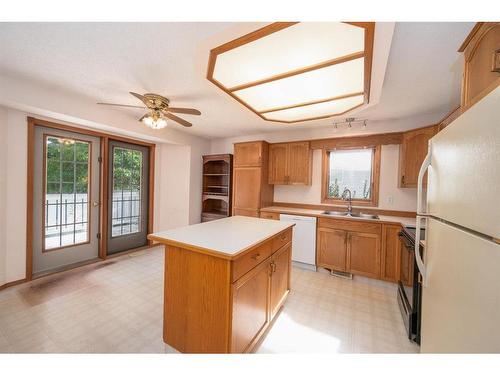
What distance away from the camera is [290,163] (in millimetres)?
3480

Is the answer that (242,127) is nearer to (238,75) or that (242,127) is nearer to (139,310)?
(238,75)

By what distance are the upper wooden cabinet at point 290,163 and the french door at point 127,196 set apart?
2.52 meters

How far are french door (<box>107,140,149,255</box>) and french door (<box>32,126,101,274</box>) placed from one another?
0.22m

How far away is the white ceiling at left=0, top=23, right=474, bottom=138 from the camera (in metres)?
1.25

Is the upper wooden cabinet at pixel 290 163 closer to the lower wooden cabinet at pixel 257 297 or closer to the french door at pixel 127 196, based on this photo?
the lower wooden cabinet at pixel 257 297

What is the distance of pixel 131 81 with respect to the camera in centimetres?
192

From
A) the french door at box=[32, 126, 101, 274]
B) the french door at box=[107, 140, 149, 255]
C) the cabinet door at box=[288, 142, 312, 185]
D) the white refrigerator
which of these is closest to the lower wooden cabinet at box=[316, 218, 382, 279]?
the cabinet door at box=[288, 142, 312, 185]

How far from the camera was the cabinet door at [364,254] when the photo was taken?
8.36 ft

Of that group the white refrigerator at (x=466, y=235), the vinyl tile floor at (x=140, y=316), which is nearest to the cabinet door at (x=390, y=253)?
the vinyl tile floor at (x=140, y=316)

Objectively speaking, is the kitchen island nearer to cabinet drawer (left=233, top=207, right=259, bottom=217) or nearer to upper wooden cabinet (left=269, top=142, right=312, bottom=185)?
cabinet drawer (left=233, top=207, right=259, bottom=217)

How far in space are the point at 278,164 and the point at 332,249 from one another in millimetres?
1713

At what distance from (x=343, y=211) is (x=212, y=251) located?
2.80 meters

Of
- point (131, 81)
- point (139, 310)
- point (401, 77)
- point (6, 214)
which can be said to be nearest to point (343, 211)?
point (401, 77)

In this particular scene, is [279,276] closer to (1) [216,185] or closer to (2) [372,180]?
(2) [372,180]
